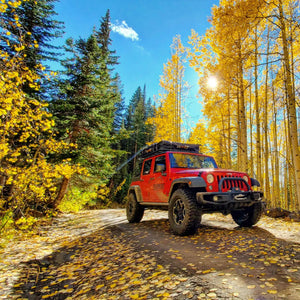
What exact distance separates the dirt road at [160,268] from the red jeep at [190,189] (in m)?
0.54

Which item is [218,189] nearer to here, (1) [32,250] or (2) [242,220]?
(2) [242,220]

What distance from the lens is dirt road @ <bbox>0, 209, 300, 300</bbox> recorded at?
223 centimetres

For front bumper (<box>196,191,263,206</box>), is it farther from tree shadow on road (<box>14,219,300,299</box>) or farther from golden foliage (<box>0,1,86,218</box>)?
golden foliage (<box>0,1,86,218</box>)

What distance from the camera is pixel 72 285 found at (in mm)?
3137

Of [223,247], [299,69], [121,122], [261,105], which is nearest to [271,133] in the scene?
A: [261,105]

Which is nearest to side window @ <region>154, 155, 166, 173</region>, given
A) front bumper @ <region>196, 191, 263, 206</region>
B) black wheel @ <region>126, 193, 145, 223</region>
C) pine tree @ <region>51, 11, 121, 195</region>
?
front bumper @ <region>196, 191, 263, 206</region>

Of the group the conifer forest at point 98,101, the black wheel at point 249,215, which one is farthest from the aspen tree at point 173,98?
the black wheel at point 249,215

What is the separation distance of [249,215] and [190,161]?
2154mm

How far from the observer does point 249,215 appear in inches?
204

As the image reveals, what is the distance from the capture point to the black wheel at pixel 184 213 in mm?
4258

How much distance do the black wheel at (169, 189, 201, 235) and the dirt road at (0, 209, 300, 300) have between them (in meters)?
0.25

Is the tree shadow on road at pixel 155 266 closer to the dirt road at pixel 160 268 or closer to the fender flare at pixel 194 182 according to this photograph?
the dirt road at pixel 160 268

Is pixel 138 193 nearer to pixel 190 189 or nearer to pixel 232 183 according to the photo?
pixel 190 189

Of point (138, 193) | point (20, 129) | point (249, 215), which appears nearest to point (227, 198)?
point (249, 215)
